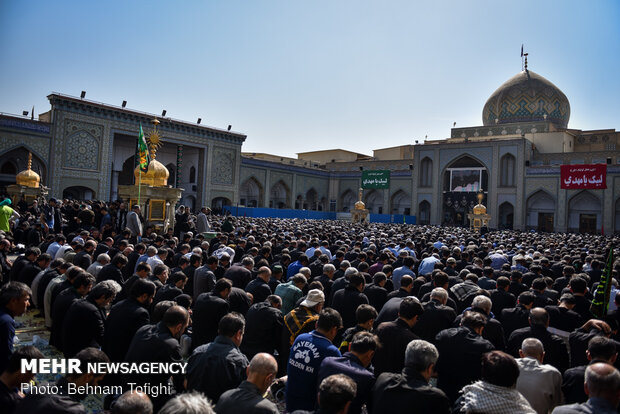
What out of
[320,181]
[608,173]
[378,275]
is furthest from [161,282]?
[320,181]

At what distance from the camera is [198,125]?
31906 millimetres

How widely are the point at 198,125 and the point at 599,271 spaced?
93.6 feet

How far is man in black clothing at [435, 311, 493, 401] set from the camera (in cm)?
339

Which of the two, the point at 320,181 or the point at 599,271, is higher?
the point at 320,181

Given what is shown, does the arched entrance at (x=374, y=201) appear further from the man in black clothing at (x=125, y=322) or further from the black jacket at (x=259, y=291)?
the man in black clothing at (x=125, y=322)

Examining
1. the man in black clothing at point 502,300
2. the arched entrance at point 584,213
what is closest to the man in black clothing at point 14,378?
the man in black clothing at point 502,300

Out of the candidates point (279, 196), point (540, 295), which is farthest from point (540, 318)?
point (279, 196)

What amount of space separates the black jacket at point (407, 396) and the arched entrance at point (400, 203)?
126 ft

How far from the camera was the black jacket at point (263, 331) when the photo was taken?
426cm

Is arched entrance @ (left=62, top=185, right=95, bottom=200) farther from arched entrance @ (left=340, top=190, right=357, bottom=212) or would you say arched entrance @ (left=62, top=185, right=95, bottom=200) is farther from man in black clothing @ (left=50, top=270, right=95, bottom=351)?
man in black clothing @ (left=50, top=270, right=95, bottom=351)

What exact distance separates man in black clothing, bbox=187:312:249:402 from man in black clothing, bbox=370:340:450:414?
1008mm

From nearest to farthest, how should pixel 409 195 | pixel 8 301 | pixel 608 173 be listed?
pixel 8 301, pixel 608 173, pixel 409 195

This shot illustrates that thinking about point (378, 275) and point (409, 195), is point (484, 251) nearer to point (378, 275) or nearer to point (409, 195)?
point (378, 275)

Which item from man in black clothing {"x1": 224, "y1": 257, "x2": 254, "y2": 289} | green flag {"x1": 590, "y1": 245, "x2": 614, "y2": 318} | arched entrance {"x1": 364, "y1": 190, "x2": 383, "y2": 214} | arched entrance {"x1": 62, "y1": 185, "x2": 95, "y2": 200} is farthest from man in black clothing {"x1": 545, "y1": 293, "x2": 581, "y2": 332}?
arched entrance {"x1": 364, "y1": 190, "x2": 383, "y2": 214}
